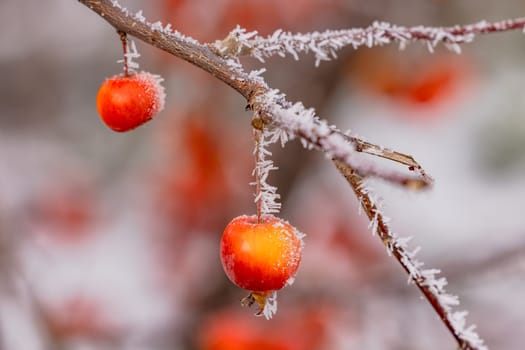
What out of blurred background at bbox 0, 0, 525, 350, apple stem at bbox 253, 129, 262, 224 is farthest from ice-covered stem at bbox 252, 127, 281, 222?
blurred background at bbox 0, 0, 525, 350

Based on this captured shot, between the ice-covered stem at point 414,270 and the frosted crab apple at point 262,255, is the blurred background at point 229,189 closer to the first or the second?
the frosted crab apple at point 262,255

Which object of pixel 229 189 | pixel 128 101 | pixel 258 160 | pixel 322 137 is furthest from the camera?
pixel 229 189

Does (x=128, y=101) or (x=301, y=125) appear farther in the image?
(x=128, y=101)

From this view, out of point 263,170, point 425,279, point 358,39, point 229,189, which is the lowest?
point 425,279

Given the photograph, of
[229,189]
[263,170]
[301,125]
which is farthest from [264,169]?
[229,189]

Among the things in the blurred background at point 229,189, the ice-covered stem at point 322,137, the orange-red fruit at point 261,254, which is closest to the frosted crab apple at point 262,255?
the orange-red fruit at point 261,254

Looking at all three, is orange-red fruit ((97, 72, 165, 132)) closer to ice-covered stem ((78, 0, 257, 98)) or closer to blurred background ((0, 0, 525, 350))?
ice-covered stem ((78, 0, 257, 98))

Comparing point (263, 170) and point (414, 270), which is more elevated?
point (263, 170)

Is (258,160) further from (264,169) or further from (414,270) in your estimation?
(414,270)
